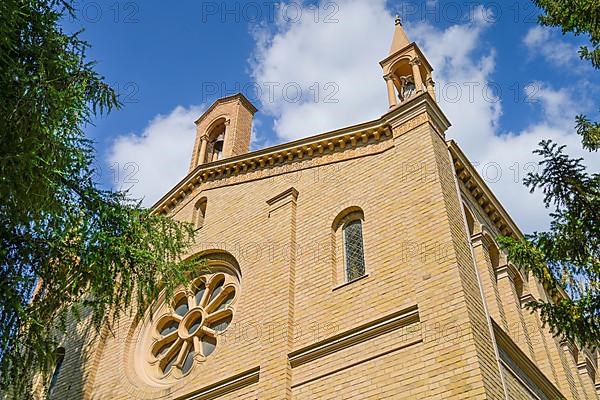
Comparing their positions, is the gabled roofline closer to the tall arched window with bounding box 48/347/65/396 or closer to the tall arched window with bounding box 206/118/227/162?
the tall arched window with bounding box 206/118/227/162

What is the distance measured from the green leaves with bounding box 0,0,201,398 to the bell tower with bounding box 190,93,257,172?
7795 millimetres

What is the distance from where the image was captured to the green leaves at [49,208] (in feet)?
22.1

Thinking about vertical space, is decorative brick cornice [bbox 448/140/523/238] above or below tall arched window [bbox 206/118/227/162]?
below

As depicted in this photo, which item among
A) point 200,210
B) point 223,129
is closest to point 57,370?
point 200,210

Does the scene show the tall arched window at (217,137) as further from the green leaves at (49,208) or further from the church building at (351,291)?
the green leaves at (49,208)

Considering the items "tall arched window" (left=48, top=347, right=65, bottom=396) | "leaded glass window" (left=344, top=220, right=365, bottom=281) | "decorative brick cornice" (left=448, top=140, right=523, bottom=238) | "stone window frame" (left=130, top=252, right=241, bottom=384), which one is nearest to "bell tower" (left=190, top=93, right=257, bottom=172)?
"stone window frame" (left=130, top=252, right=241, bottom=384)

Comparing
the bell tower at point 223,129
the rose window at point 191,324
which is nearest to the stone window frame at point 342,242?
the rose window at point 191,324

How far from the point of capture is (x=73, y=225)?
8242mm

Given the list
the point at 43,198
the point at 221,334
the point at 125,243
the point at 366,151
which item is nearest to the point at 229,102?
the point at 366,151

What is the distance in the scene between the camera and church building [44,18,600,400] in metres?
8.71

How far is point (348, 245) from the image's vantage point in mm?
11133

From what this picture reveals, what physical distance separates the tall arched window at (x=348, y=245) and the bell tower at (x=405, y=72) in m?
2.81

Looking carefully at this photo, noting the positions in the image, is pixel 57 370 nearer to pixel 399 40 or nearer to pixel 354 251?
pixel 354 251

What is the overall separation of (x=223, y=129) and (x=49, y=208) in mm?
11120
